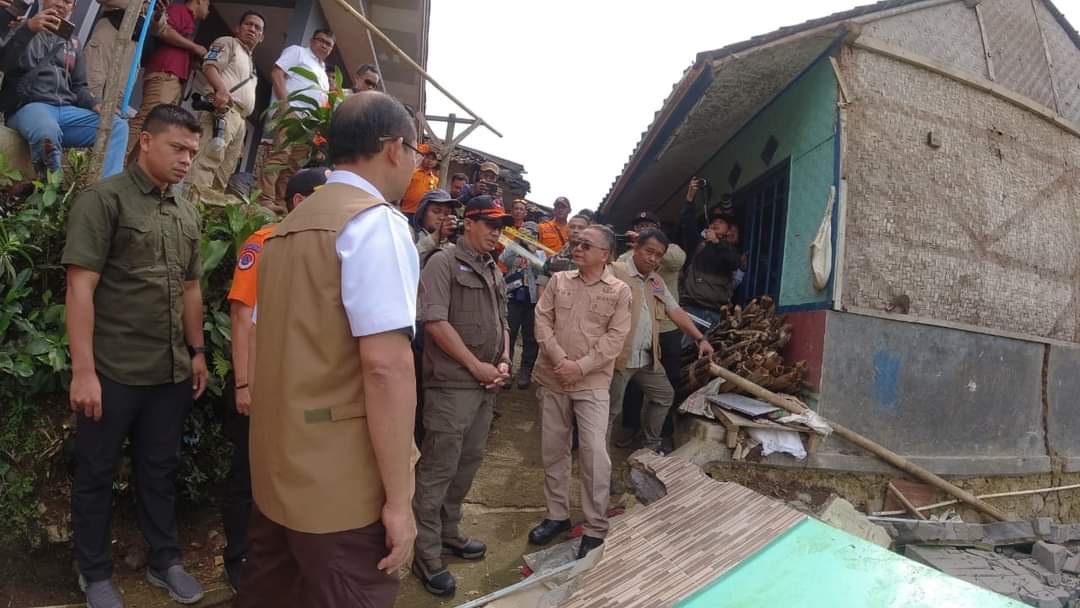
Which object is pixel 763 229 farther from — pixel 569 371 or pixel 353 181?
pixel 353 181

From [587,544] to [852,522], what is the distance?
6.47ft

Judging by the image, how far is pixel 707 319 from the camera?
6.37 m

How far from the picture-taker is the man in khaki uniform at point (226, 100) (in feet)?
Result: 15.8

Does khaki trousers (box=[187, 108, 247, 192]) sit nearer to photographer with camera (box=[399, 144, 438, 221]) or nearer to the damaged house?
photographer with camera (box=[399, 144, 438, 221])

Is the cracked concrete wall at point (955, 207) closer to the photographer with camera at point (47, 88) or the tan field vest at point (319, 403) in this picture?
the tan field vest at point (319, 403)

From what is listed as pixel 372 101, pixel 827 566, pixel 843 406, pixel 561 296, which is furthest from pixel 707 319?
pixel 372 101

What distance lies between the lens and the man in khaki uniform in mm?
4801

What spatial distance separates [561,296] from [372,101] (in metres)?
2.46

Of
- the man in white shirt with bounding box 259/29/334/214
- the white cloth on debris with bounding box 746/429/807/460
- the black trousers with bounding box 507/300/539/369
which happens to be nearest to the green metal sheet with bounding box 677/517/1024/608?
the white cloth on debris with bounding box 746/429/807/460

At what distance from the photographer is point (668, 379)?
520 cm

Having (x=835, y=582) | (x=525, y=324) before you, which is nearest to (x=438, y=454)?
(x=835, y=582)

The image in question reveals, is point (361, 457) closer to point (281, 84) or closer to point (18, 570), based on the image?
point (18, 570)

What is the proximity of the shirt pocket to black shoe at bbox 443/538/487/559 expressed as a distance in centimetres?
209

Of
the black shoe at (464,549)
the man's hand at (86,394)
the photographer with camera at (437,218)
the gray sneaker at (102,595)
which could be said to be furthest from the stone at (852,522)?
the man's hand at (86,394)
